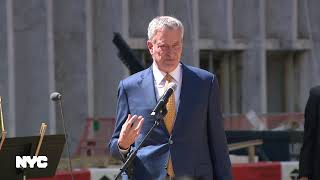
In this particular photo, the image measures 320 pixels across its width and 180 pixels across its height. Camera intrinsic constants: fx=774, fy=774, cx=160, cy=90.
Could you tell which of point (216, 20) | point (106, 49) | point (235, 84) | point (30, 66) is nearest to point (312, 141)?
point (30, 66)

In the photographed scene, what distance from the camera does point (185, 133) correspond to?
4488 millimetres

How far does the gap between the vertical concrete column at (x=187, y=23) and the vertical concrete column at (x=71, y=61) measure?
3186 millimetres

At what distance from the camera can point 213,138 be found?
15.0 feet

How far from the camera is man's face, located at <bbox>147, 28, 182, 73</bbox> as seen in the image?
4.36 metres

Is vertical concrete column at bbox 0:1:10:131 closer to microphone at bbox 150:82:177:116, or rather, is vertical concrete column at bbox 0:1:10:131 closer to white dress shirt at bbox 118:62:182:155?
white dress shirt at bbox 118:62:182:155

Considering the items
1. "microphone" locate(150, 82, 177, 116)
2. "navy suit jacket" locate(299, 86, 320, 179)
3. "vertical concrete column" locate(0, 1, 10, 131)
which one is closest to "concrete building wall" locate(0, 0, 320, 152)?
"vertical concrete column" locate(0, 1, 10, 131)

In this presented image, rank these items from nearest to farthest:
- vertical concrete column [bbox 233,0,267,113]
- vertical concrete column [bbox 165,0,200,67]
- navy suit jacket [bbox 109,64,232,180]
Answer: navy suit jacket [bbox 109,64,232,180], vertical concrete column [bbox 165,0,200,67], vertical concrete column [bbox 233,0,267,113]

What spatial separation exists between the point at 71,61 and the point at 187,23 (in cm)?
406

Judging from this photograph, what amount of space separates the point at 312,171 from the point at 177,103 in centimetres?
214

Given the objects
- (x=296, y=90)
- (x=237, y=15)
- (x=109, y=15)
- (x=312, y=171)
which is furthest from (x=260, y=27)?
(x=312, y=171)

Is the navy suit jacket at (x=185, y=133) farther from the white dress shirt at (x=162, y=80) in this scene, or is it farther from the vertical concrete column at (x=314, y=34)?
the vertical concrete column at (x=314, y=34)

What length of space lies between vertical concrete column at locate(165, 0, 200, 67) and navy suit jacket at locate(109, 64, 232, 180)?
18.7m

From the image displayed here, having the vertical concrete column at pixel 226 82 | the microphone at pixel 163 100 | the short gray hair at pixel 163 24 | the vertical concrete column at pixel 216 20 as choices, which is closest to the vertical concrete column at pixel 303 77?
the vertical concrete column at pixel 226 82

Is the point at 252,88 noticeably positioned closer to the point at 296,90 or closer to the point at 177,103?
the point at 296,90
